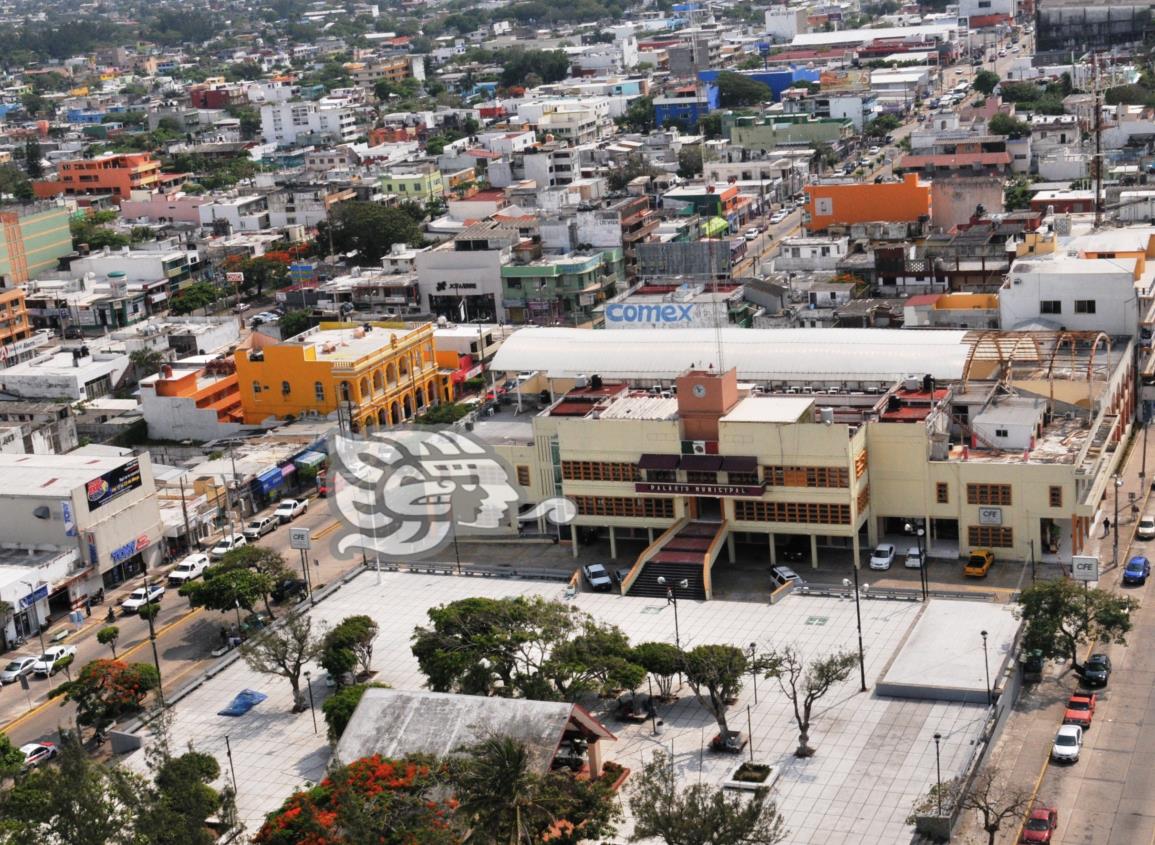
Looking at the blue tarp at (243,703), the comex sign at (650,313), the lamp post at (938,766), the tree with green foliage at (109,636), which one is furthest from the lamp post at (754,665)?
the comex sign at (650,313)

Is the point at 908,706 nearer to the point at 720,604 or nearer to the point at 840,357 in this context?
the point at 720,604

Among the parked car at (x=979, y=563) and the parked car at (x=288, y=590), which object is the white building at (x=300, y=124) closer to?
the parked car at (x=288, y=590)

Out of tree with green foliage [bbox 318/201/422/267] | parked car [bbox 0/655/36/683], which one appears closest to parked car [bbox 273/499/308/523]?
parked car [bbox 0/655/36/683]

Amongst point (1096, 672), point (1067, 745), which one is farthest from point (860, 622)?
point (1067, 745)

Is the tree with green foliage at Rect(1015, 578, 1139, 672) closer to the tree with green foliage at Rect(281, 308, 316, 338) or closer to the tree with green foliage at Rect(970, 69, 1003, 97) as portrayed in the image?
the tree with green foliage at Rect(281, 308, 316, 338)

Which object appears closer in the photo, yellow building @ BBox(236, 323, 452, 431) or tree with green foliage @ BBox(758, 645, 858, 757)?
tree with green foliage @ BBox(758, 645, 858, 757)
